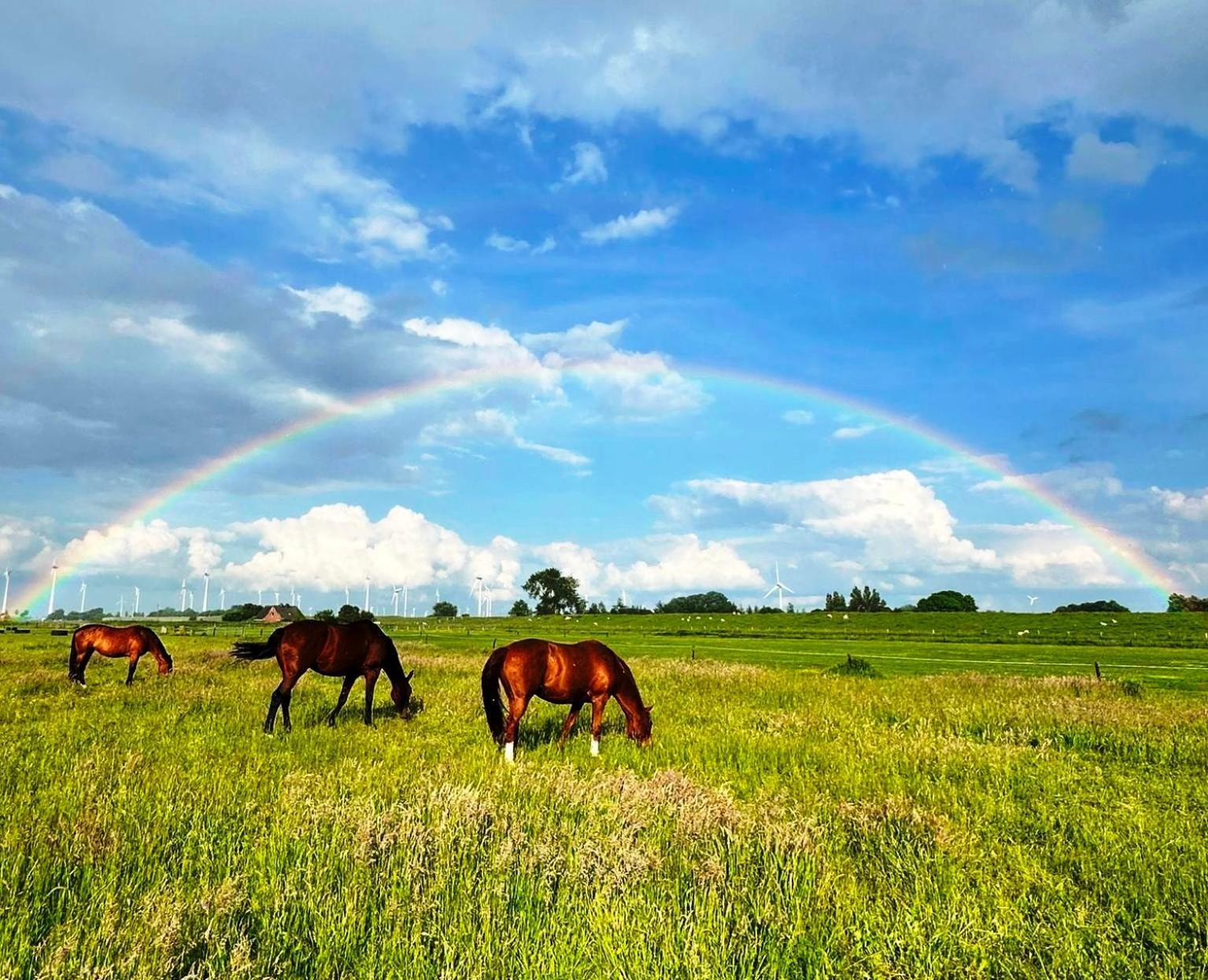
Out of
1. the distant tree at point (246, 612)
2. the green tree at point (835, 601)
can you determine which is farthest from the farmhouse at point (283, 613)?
the green tree at point (835, 601)

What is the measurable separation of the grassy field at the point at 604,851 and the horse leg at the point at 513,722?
0.82 feet

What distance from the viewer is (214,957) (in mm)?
4012

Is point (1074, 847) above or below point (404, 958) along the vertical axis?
below

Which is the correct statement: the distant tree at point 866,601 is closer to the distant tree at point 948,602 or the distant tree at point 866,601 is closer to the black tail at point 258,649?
the distant tree at point 948,602

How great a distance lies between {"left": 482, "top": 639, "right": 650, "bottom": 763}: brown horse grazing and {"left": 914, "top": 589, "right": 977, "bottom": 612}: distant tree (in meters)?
177

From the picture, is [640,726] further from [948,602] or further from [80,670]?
[948,602]

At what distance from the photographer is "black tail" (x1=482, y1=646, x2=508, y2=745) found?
458 inches

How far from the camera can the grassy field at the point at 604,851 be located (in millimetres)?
4336

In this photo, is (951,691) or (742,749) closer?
(742,749)

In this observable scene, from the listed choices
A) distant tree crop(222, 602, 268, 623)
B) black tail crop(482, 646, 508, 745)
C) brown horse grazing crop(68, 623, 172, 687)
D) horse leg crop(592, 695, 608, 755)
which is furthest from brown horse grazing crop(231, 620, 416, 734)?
distant tree crop(222, 602, 268, 623)

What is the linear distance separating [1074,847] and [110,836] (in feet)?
29.4

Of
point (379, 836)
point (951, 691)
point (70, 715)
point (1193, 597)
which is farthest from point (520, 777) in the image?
point (1193, 597)

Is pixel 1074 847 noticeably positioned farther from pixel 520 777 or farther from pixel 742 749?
pixel 520 777

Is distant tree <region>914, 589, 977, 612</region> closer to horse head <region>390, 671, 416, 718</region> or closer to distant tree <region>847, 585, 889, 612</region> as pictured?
distant tree <region>847, 585, 889, 612</region>
